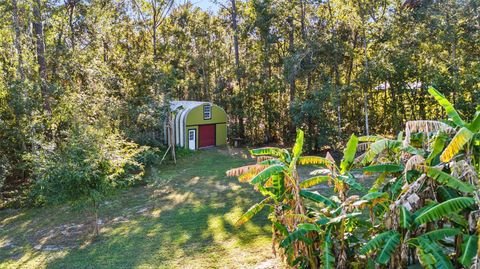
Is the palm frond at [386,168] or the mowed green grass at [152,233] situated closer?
the palm frond at [386,168]

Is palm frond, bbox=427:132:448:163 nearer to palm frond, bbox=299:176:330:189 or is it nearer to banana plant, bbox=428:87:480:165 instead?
banana plant, bbox=428:87:480:165

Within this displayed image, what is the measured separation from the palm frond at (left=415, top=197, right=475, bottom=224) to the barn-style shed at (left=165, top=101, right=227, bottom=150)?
18738mm

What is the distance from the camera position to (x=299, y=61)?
1945 centimetres

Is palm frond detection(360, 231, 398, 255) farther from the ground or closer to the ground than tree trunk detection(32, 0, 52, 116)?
closer to the ground

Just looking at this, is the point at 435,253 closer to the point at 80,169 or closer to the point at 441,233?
the point at 441,233

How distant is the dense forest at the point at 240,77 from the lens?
13.7 metres

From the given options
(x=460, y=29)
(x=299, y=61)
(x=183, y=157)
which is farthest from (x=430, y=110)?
(x=183, y=157)

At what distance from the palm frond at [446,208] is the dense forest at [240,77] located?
7.52 m

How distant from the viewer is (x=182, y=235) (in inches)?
377

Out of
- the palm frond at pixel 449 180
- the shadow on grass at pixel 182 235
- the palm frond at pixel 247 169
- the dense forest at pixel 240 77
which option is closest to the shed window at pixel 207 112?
the dense forest at pixel 240 77

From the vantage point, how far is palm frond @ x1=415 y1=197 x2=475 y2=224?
4.80 metres

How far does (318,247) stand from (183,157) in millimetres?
16156

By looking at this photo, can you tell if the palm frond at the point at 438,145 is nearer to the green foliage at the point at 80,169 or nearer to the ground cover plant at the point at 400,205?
the ground cover plant at the point at 400,205

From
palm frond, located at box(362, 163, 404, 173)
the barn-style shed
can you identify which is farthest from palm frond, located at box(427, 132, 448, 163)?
the barn-style shed
